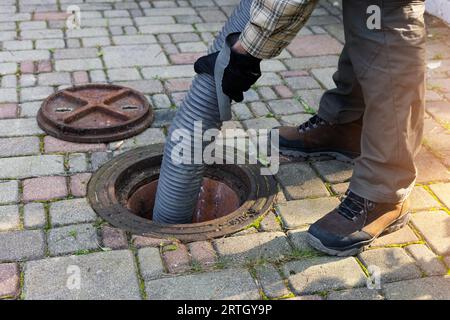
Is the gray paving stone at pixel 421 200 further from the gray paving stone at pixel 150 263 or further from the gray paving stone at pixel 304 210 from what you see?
the gray paving stone at pixel 150 263

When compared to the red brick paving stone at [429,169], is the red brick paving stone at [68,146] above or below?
below

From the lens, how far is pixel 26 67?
4926mm

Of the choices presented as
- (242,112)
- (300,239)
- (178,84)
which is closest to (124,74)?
(178,84)

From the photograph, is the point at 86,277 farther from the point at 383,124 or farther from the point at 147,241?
the point at 383,124

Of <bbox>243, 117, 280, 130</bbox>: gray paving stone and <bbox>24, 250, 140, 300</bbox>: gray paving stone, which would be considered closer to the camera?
<bbox>24, 250, 140, 300</bbox>: gray paving stone

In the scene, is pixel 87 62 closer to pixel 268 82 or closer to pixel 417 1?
pixel 268 82

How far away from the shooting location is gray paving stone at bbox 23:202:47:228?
3178 mm

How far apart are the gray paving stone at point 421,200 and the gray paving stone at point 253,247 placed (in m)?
0.81

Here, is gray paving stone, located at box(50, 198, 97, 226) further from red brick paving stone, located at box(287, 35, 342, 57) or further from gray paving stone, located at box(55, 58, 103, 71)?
red brick paving stone, located at box(287, 35, 342, 57)

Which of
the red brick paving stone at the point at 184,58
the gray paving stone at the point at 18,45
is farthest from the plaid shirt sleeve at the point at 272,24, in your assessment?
the gray paving stone at the point at 18,45

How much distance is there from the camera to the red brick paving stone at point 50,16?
19.4 feet

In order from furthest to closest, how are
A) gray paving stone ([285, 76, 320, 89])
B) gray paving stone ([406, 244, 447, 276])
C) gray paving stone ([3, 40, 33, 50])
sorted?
1. gray paving stone ([3, 40, 33, 50])
2. gray paving stone ([285, 76, 320, 89])
3. gray paving stone ([406, 244, 447, 276])

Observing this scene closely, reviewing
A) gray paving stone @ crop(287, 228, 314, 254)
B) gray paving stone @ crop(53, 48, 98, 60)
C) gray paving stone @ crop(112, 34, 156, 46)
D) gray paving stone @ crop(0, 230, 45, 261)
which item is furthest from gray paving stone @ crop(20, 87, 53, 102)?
gray paving stone @ crop(287, 228, 314, 254)

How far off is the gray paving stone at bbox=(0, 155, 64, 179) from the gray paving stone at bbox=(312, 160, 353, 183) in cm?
157
